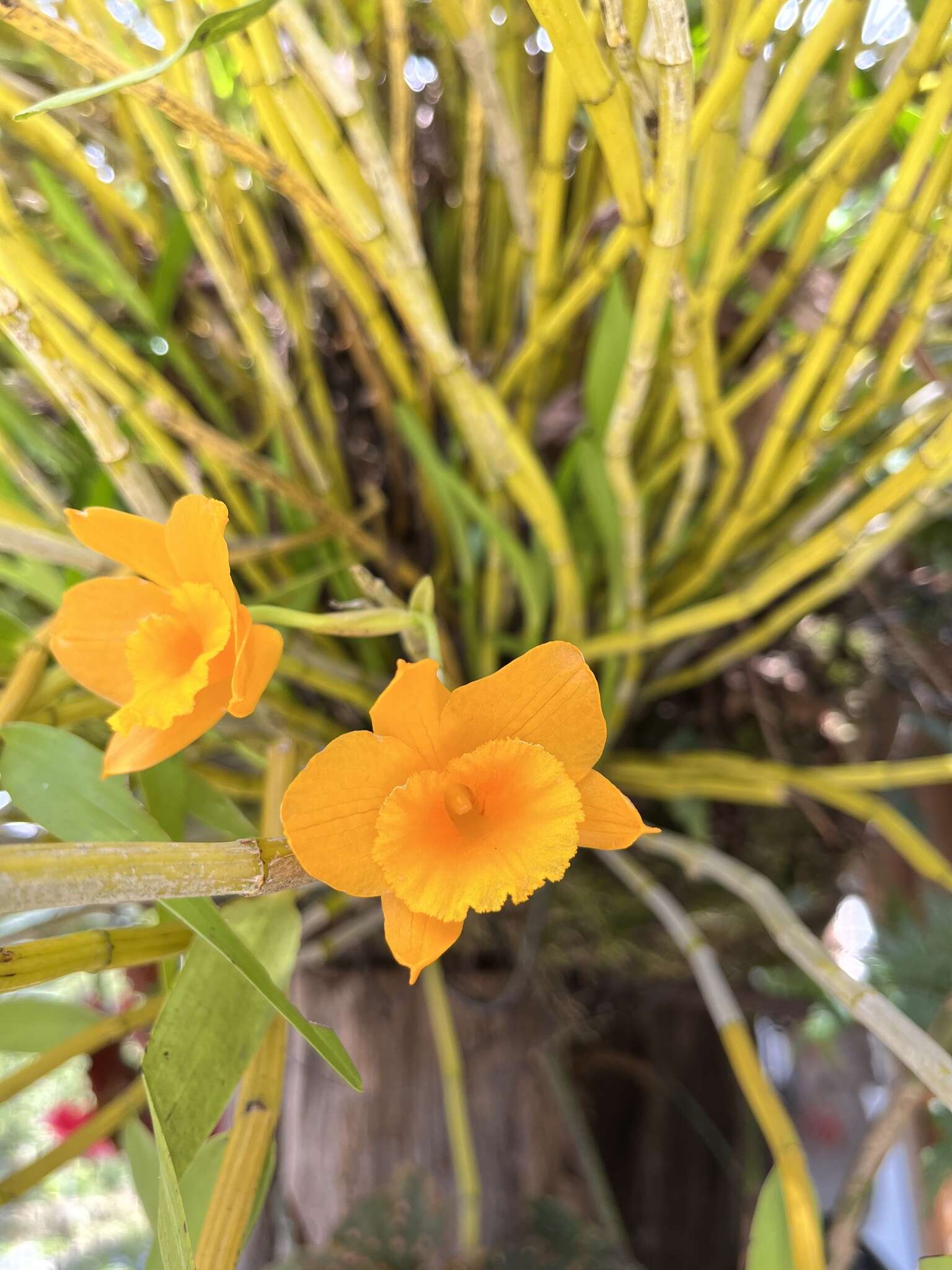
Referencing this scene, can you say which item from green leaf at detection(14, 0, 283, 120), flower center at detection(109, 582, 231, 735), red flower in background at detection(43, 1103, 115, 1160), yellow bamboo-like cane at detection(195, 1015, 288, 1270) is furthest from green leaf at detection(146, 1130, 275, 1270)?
red flower in background at detection(43, 1103, 115, 1160)

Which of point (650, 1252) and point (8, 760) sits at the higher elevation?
point (8, 760)

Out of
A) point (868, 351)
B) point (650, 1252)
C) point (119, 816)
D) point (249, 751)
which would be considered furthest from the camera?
point (650, 1252)

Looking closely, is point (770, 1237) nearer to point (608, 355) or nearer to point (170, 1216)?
point (170, 1216)

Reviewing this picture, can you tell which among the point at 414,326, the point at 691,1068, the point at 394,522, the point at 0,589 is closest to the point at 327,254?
the point at 414,326

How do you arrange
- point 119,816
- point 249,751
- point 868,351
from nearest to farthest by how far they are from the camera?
1. point 119,816
2. point 249,751
3. point 868,351

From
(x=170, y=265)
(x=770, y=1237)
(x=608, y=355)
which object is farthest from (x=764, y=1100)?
(x=170, y=265)

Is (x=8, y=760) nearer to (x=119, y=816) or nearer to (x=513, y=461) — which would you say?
(x=119, y=816)

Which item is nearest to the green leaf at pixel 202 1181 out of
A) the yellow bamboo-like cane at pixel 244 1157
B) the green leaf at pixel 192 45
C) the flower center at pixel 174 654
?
the yellow bamboo-like cane at pixel 244 1157
